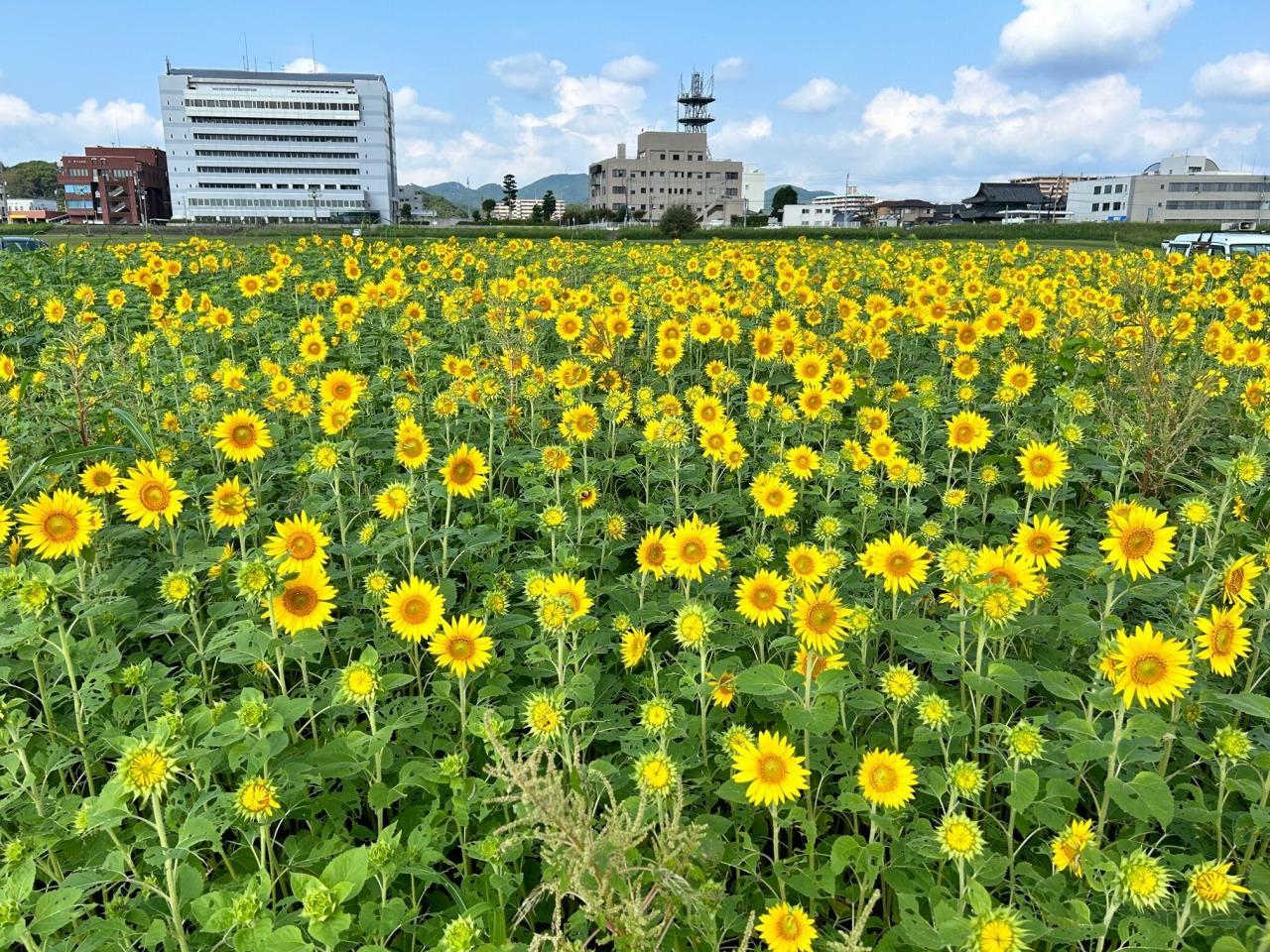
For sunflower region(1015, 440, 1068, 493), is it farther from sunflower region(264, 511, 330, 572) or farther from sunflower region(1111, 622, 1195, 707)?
sunflower region(264, 511, 330, 572)

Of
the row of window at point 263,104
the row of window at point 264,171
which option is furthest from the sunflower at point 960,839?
the row of window at point 263,104

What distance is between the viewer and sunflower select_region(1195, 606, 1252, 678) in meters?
2.08

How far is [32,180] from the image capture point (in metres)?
158

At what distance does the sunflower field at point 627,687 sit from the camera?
1.75 m

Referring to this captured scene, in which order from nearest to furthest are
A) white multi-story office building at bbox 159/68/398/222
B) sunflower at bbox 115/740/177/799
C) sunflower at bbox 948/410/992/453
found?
sunflower at bbox 115/740/177/799
sunflower at bbox 948/410/992/453
white multi-story office building at bbox 159/68/398/222

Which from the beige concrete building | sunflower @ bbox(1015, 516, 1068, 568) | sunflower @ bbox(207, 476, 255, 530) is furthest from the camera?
the beige concrete building

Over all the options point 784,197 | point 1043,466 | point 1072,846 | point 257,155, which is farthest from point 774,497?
point 257,155

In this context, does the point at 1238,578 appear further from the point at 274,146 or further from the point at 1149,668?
the point at 274,146

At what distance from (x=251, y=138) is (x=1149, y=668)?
387 ft

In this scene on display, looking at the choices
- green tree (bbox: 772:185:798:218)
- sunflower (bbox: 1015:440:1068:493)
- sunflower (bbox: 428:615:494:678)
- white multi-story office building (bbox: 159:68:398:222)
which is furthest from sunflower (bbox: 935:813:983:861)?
green tree (bbox: 772:185:798:218)

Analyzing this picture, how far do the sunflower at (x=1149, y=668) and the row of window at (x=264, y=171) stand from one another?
113862 mm

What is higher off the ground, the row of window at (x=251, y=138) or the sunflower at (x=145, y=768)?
the row of window at (x=251, y=138)

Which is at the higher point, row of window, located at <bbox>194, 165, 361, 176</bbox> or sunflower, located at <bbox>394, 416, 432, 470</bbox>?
row of window, located at <bbox>194, 165, 361, 176</bbox>

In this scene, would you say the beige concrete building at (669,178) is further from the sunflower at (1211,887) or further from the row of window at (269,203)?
the sunflower at (1211,887)
